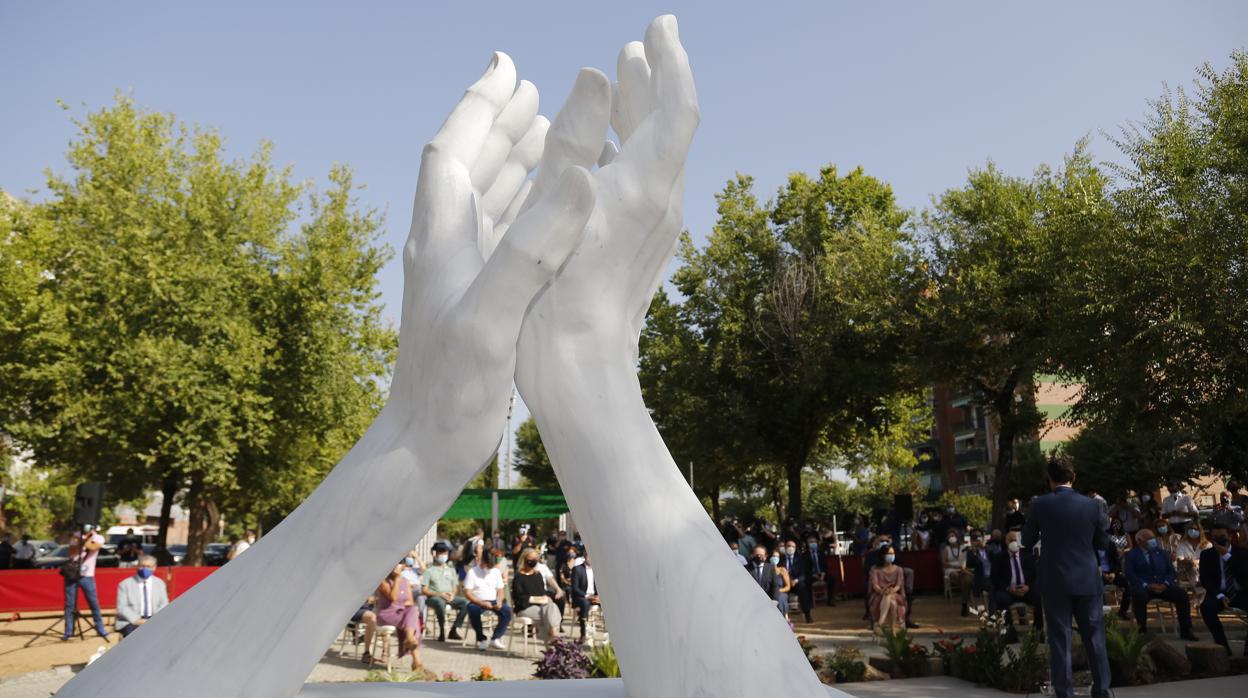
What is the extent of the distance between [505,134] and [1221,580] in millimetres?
11622

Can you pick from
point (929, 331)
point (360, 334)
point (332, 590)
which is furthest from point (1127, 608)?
point (360, 334)

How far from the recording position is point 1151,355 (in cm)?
1627

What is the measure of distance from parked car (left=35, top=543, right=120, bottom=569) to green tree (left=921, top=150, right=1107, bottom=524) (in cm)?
2328

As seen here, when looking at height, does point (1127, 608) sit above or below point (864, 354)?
below

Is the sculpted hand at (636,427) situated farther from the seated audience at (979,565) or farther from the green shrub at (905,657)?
A: the seated audience at (979,565)

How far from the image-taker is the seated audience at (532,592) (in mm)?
14930

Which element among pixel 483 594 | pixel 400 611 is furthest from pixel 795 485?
pixel 400 611

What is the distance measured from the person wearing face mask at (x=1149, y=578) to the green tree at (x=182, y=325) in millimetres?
19545

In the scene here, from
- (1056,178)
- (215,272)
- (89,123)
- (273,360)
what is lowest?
(273,360)

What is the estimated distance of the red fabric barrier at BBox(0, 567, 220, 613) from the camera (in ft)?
59.2

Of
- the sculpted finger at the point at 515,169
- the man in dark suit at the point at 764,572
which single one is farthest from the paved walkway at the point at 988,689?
the sculpted finger at the point at 515,169

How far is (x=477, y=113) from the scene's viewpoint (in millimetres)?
5609

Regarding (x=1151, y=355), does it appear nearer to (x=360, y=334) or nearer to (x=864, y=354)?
(x=864, y=354)

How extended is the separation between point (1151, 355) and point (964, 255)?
32.7 feet
